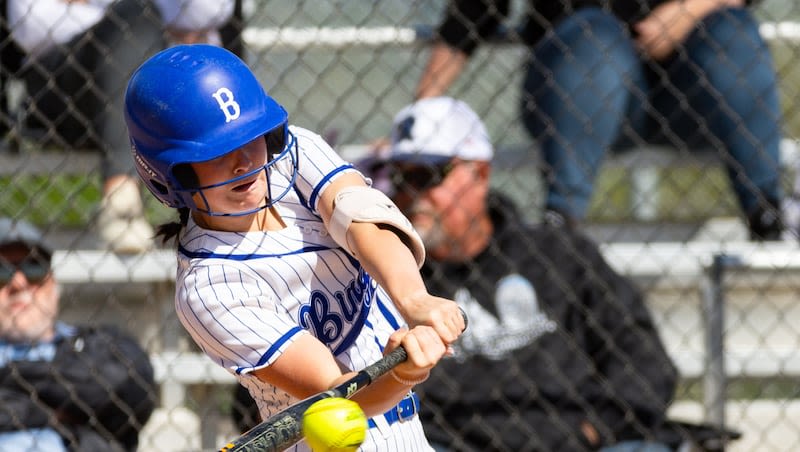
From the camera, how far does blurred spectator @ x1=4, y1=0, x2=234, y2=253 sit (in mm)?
3146

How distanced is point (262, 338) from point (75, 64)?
5.30 feet

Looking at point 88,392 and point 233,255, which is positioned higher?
point 233,255

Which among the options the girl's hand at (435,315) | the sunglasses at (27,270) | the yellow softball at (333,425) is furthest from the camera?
the sunglasses at (27,270)

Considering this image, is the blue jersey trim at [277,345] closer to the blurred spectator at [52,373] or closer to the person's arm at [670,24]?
the blurred spectator at [52,373]

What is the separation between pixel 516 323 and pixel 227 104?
1582 mm

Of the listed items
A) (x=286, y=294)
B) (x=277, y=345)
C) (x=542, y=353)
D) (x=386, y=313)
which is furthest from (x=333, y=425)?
(x=542, y=353)

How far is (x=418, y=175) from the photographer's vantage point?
3113 millimetres

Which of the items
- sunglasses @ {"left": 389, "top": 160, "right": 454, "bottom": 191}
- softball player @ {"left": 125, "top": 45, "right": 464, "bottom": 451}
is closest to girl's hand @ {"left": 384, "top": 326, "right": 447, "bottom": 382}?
softball player @ {"left": 125, "top": 45, "right": 464, "bottom": 451}

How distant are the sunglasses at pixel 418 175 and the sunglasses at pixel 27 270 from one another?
0.98m

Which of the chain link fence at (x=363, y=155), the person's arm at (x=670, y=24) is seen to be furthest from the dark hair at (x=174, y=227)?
the person's arm at (x=670, y=24)

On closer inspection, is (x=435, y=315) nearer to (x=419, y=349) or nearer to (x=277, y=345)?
(x=419, y=349)

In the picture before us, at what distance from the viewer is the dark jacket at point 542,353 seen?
3004mm

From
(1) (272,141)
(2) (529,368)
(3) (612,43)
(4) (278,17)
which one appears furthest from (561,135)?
(1) (272,141)

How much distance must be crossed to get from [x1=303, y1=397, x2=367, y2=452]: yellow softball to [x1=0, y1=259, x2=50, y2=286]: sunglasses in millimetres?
1794
